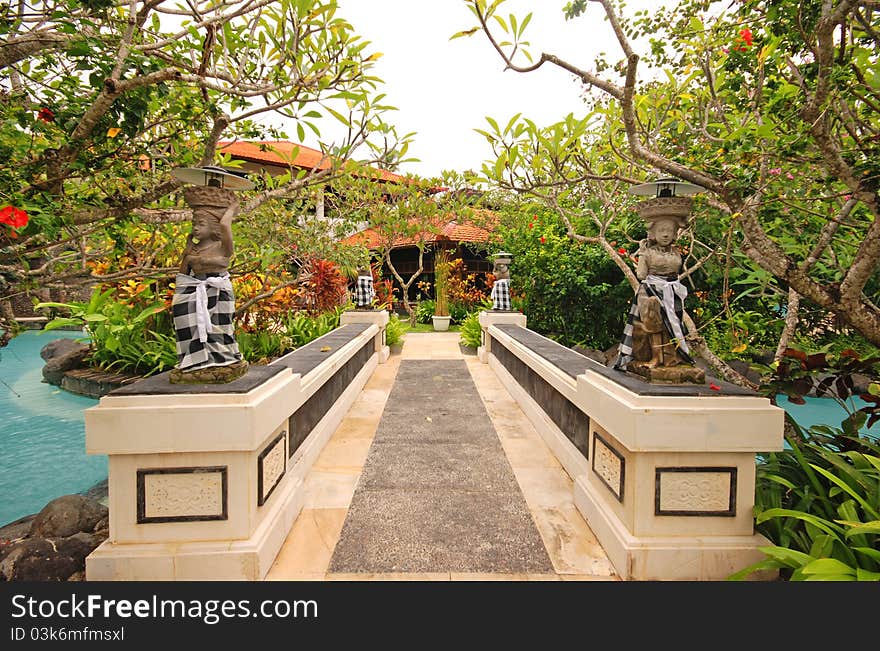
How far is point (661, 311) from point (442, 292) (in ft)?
38.4

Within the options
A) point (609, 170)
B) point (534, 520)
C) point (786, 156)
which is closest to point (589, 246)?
point (609, 170)

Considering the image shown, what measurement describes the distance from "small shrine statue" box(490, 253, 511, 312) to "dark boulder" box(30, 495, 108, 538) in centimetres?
752

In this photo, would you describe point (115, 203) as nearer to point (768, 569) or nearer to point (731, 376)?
point (768, 569)

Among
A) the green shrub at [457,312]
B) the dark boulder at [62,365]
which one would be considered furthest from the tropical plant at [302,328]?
the green shrub at [457,312]

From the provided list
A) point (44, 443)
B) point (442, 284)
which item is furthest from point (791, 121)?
point (442, 284)

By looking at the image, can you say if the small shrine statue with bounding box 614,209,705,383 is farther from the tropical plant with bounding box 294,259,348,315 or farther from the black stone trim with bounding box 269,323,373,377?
the tropical plant with bounding box 294,259,348,315

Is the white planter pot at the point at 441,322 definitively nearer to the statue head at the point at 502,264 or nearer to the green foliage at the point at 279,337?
the statue head at the point at 502,264

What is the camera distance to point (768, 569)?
237cm

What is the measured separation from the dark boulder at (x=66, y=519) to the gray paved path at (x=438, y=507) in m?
1.76

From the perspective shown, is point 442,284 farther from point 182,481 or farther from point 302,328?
point 182,481

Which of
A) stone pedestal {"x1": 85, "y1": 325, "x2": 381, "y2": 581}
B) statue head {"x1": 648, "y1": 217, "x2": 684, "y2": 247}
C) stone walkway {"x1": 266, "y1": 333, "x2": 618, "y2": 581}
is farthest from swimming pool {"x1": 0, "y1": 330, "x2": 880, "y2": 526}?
statue head {"x1": 648, "y1": 217, "x2": 684, "y2": 247}

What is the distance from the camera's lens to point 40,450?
5.13 m

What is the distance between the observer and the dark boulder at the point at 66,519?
2.81 metres

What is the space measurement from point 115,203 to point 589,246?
7.67m
